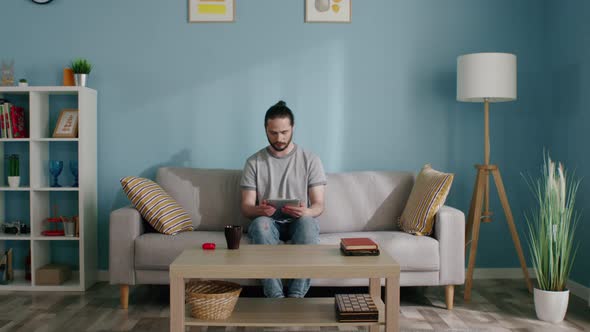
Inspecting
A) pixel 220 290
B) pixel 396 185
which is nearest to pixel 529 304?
pixel 396 185

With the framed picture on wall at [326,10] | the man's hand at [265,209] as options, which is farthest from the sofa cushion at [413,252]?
the framed picture on wall at [326,10]

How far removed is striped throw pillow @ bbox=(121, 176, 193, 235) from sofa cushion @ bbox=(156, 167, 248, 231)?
18 centimetres

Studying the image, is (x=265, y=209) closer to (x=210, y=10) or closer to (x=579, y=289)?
(x=210, y=10)

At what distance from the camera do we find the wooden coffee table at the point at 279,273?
7.29 ft

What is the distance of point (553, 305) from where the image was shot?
3.00 m

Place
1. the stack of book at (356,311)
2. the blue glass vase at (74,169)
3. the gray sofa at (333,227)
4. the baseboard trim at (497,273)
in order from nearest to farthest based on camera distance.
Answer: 1. the stack of book at (356,311)
2. the gray sofa at (333,227)
3. the blue glass vase at (74,169)
4. the baseboard trim at (497,273)

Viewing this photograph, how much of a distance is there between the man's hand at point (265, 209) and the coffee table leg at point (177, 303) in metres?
0.98

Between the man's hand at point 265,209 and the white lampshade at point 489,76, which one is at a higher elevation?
the white lampshade at point 489,76

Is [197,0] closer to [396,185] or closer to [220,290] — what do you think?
[396,185]

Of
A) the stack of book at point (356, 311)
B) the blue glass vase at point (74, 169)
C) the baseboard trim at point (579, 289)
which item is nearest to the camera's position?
the stack of book at point (356, 311)

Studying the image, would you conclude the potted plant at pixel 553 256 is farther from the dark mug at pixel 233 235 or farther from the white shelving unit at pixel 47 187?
the white shelving unit at pixel 47 187

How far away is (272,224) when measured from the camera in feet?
10.4

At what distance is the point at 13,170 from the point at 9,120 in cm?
33

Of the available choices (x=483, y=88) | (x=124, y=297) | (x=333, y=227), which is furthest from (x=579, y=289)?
(x=124, y=297)
